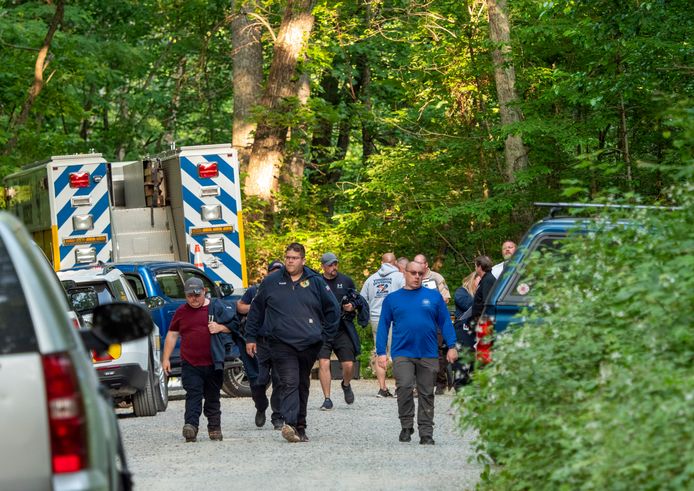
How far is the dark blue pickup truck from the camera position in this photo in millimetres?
19703

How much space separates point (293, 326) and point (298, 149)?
15739mm

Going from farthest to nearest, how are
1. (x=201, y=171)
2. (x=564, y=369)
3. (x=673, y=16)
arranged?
(x=201, y=171) < (x=673, y=16) < (x=564, y=369)

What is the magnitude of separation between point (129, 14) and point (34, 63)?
29.2 feet

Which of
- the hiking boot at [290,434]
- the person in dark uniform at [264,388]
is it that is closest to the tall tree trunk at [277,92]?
the person in dark uniform at [264,388]

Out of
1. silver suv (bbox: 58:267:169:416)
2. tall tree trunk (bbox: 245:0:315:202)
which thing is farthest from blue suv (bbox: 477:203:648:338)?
tall tree trunk (bbox: 245:0:315:202)

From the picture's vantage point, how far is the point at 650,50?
1906 cm

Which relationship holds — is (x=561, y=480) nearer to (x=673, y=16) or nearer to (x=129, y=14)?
(x=673, y=16)

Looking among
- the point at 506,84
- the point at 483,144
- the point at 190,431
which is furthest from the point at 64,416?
the point at 483,144

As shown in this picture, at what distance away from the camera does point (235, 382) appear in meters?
20.7

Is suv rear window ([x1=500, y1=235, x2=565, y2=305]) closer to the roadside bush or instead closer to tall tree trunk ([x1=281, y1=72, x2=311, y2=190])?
the roadside bush

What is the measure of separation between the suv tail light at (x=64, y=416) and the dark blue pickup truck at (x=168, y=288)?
14472mm

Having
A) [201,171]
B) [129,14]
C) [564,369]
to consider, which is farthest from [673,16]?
[129,14]

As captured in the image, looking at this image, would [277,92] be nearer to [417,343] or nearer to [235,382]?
[235,382]

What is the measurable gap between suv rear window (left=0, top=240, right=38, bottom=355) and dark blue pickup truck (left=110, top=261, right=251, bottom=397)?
14227 mm
